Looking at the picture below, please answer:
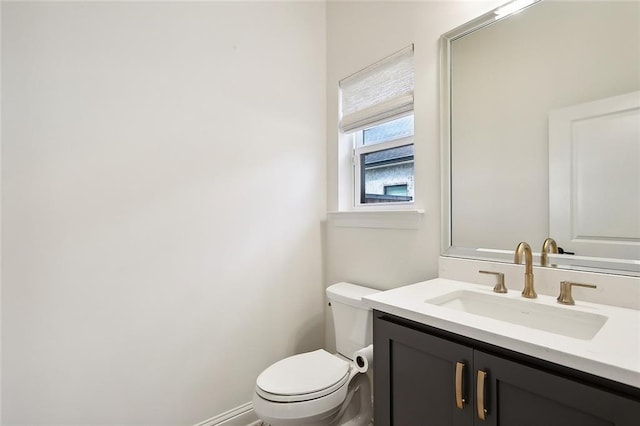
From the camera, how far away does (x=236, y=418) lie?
5.40 ft

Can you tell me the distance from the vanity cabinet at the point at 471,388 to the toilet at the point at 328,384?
0.27m

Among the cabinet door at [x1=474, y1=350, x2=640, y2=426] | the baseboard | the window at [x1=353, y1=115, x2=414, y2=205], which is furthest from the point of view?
the window at [x1=353, y1=115, x2=414, y2=205]

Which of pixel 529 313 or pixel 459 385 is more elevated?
pixel 529 313

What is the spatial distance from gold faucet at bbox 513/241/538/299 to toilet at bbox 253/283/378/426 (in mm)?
674

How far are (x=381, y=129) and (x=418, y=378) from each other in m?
1.37

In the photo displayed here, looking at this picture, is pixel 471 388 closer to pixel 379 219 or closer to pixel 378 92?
pixel 379 219

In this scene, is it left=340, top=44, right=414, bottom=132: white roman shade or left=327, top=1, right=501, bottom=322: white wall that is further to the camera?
left=340, top=44, right=414, bottom=132: white roman shade

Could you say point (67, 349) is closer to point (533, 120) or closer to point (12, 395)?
point (12, 395)

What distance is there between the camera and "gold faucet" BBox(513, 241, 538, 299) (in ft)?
3.54

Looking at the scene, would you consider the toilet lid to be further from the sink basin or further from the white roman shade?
the white roman shade

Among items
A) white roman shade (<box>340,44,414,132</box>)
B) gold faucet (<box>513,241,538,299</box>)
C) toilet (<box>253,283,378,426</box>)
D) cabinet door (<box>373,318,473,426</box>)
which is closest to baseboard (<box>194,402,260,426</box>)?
toilet (<box>253,283,378,426</box>)

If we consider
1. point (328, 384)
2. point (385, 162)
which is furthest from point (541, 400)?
point (385, 162)

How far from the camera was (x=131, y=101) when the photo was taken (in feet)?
4.50

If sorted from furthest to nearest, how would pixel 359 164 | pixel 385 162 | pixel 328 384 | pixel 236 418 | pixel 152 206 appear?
pixel 359 164, pixel 385 162, pixel 236 418, pixel 152 206, pixel 328 384
